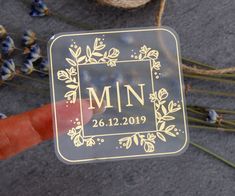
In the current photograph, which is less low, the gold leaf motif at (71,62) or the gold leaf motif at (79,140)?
the gold leaf motif at (71,62)

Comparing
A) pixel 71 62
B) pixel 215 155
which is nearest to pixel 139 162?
pixel 215 155

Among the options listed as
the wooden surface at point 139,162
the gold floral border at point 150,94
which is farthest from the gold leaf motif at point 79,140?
the wooden surface at point 139,162

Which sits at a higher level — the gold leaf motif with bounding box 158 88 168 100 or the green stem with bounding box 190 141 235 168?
the gold leaf motif with bounding box 158 88 168 100

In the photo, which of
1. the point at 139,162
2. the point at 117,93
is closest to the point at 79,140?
the point at 117,93

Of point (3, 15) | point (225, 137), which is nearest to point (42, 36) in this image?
point (3, 15)

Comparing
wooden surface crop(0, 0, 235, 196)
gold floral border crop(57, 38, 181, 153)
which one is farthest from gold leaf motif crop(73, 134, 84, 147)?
wooden surface crop(0, 0, 235, 196)

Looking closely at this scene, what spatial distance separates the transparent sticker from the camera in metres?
0.37

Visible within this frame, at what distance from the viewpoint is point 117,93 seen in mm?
372

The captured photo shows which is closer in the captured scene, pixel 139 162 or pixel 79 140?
pixel 79 140

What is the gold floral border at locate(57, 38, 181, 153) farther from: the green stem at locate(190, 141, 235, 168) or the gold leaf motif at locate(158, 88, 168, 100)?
the green stem at locate(190, 141, 235, 168)

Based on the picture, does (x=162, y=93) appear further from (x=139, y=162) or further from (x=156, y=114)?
(x=139, y=162)

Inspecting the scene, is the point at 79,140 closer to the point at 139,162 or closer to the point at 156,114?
the point at 156,114

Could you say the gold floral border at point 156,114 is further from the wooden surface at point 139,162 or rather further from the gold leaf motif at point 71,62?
the wooden surface at point 139,162

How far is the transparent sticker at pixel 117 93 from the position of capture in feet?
1.22
